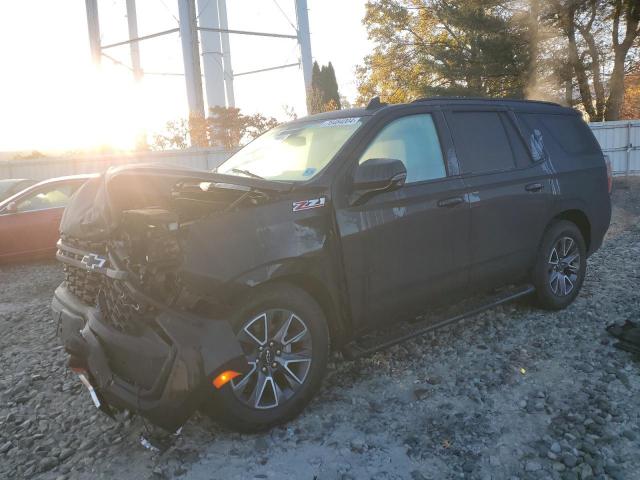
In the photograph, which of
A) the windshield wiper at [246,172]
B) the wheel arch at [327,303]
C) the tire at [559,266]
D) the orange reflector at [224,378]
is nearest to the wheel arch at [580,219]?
the tire at [559,266]

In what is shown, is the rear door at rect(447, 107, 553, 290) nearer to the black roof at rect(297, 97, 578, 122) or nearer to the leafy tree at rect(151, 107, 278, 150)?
the black roof at rect(297, 97, 578, 122)

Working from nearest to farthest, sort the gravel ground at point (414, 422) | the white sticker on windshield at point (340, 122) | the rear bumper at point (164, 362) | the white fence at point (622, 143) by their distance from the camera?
the rear bumper at point (164, 362) < the gravel ground at point (414, 422) < the white sticker on windshield at point (340, 122) < the white fence at point (622, 143)

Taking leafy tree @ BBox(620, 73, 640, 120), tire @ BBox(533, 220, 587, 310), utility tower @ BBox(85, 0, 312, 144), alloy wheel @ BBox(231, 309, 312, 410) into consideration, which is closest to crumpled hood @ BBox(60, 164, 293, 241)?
alloy wheel @ BBox(231, 309, 312, 410)

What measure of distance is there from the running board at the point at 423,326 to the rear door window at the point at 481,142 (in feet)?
3.40

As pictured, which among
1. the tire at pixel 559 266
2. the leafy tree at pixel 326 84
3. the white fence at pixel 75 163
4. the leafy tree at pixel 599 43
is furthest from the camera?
the leafy tree at pixel 326 84

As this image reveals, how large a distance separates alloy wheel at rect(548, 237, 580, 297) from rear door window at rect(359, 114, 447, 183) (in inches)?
63.0

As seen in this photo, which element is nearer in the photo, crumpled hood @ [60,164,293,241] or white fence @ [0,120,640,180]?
crumpled hood @ [60,164,293,241]

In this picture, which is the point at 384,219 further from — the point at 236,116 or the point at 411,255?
the point at 236,116

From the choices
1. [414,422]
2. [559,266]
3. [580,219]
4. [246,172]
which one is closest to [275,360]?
[414,422]

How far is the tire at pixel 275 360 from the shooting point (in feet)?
8.85

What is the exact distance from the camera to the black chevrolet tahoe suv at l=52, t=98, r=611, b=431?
252cm

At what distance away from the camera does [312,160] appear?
11.2ft

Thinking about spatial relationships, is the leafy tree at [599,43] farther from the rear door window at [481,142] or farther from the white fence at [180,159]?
the rear door window at [481,142]

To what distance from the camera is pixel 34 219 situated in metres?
7.89
